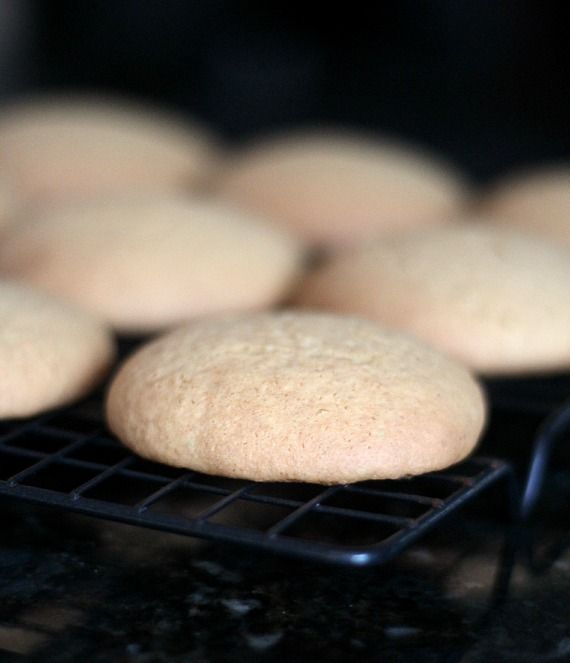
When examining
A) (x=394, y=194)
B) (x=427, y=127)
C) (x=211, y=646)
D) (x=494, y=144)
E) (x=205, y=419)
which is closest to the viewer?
(x=211, y=646)

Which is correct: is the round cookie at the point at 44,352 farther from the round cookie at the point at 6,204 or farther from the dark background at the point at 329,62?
the dark background at the point at 329,62

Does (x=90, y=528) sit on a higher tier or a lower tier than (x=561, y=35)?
lower

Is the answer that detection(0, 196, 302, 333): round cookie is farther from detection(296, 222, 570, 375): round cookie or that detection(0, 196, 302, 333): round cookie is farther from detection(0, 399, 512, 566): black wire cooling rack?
detection(0, 399, 512, 566): black wire cooling rack

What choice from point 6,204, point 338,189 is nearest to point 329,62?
point 338,189

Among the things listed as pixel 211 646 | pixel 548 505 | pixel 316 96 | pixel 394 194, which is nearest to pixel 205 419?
pixel 211 646

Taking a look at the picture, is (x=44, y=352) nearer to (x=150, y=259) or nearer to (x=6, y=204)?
(x=150, y=259)

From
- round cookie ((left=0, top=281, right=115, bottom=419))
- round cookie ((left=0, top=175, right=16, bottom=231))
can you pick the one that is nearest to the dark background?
round cookie ((left=0, top=175, right=16, bottom=231))

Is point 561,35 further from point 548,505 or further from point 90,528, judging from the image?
point 90,528
